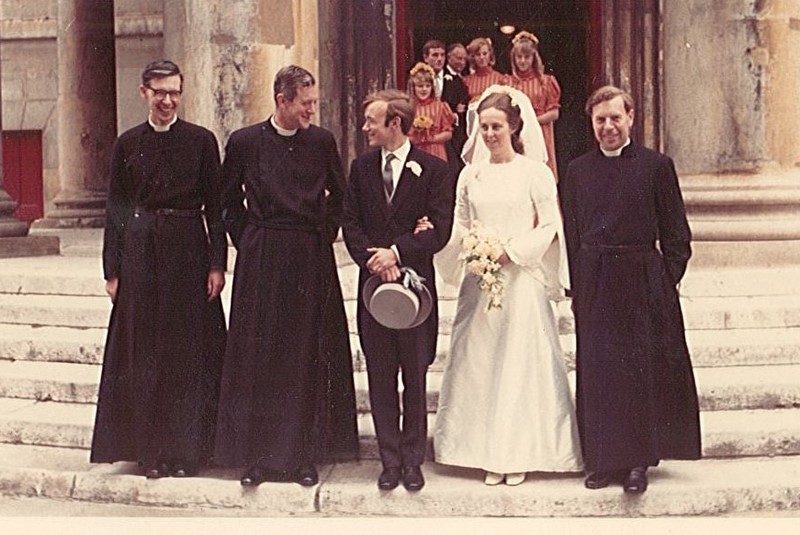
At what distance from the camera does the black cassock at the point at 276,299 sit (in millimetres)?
5961

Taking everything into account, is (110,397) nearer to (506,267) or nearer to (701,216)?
(506,267)

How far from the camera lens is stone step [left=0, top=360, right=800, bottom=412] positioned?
22.2ft

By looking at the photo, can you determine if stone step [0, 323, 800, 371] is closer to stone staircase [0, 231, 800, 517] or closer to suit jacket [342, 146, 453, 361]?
stone staircase [0, 231, 800, 517]

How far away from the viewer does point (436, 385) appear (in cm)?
696

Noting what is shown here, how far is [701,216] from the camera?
30.2ft

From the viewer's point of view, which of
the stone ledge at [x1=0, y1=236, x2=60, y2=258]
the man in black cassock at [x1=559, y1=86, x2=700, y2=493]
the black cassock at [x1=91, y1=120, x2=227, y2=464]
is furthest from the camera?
the stone ledge at [x1=0, y1=236, x2=60, y2=258]

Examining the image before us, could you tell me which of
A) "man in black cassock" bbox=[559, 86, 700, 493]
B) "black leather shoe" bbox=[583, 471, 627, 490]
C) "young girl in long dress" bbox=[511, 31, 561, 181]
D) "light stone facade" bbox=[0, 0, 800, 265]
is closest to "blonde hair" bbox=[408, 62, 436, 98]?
"young girl in long dress" bbox=[511, 31, 561, 181]

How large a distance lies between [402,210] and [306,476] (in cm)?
129

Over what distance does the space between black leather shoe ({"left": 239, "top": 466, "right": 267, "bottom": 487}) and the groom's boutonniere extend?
1538 mm

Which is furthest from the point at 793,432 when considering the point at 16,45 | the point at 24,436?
the point at 16,45

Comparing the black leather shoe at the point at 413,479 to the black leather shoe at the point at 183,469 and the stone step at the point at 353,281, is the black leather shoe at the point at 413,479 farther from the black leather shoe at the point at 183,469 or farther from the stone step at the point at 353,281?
the stone step at the point at 353,281

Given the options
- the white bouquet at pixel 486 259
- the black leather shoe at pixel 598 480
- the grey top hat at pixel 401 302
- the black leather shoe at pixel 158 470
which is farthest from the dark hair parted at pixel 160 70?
the black leather shoe at pixel 598 480

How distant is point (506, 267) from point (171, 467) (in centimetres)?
185

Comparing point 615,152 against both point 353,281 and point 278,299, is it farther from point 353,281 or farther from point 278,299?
point 353,281
